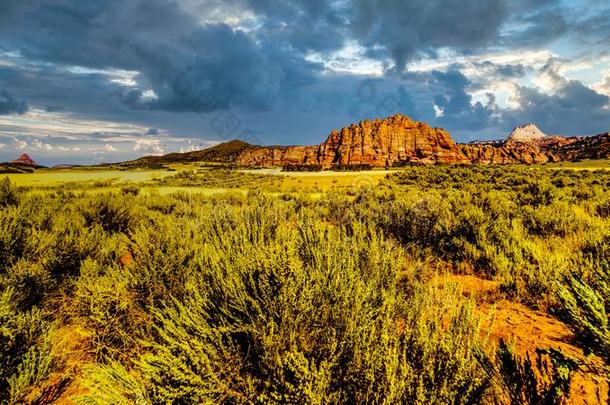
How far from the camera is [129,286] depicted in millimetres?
3998

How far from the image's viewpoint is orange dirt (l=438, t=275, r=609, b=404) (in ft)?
8.90

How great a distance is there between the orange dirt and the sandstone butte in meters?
98.4

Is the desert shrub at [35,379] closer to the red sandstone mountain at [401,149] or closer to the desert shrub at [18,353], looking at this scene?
the desert shrub at [18,353]

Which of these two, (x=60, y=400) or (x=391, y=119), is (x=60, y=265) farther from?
(x=391, y=119)

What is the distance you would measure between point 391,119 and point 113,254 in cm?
12389

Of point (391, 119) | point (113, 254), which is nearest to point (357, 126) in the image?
point (391, 119)

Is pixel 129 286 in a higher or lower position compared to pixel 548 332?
higher

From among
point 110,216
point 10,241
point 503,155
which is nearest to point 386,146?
point 503,155

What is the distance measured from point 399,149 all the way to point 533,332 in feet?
368

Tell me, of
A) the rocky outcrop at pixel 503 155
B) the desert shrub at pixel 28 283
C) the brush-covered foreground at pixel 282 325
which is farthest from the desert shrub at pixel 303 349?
the rocky outcrop at pixel 503 155

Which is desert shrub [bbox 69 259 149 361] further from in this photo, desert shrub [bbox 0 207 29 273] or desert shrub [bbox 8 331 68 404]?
desert shrub [bbox 0 207 29 273]

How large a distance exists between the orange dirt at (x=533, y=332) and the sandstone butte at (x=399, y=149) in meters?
98.4

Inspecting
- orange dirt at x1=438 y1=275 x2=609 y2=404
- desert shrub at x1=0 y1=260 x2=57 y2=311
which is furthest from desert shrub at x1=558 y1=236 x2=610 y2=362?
desert shrub at x1=0 y1=260 x2=57 y2=311

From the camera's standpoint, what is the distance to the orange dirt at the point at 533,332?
271cm
